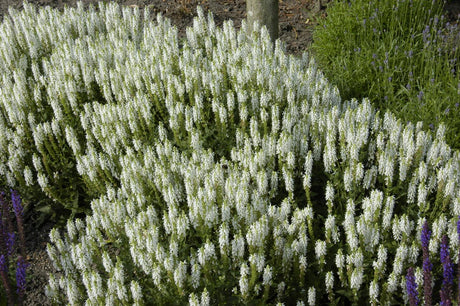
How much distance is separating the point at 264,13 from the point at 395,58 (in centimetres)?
164

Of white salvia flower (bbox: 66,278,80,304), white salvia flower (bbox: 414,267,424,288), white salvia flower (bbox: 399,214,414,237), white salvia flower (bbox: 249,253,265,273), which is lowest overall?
white salvia flower (bbox: 66,278,80,304)

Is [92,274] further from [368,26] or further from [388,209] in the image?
[368,26]

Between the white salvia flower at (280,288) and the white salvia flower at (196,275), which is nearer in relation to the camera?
the white salvia flower at (196,275)

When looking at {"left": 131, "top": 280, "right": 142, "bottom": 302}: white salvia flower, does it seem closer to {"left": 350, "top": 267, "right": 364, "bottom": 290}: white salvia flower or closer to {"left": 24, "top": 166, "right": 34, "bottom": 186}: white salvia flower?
{"left": 350, "top": 267, "right": 364, "bottom": 290}: white salvia flower

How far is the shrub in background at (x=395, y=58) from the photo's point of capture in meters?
5.34

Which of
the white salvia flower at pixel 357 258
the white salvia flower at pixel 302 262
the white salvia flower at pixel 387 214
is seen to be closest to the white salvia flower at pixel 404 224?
the white salvia flower at pixel 387 214

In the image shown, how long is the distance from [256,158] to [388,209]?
1.07m

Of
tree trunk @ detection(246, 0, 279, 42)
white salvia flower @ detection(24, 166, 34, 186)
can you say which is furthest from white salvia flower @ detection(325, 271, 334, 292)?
tree trunk @ detection(246, 0, 279, 42)

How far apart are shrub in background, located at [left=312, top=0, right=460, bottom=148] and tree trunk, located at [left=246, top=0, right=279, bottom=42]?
0.79 m

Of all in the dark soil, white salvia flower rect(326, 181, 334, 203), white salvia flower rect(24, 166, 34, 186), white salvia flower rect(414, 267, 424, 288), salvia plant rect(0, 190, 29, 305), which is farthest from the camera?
the dark soil

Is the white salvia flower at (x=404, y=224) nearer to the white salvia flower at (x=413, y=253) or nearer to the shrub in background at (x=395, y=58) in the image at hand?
the white salvia flower at (x=413, y=253)

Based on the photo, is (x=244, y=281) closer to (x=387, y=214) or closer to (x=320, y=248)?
(x=320, y=248)

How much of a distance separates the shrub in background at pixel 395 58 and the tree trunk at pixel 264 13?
790mm

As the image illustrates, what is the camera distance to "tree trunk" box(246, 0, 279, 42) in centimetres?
616
